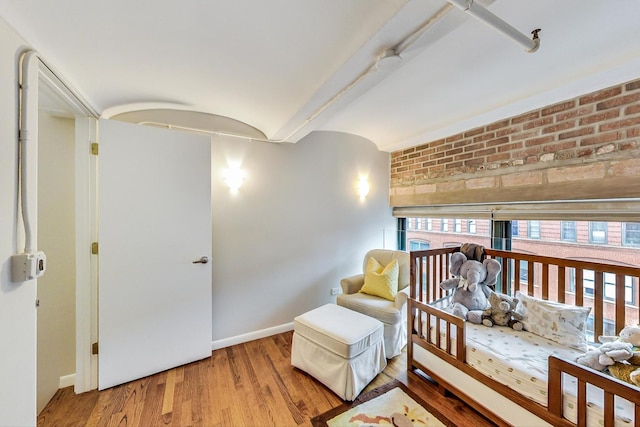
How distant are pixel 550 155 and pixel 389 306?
1822 mm

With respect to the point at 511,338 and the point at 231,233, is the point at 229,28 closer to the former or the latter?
the point at 231,233

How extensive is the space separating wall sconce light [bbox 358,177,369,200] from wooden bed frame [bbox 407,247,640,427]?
1295mm

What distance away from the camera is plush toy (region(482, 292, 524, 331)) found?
185 centimetres

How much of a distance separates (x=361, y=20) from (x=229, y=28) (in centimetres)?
64

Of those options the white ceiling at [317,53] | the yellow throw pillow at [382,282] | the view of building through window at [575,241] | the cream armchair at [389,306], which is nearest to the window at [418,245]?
the view of building through window at [575,241]

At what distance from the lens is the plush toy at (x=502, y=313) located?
1851 millimetres

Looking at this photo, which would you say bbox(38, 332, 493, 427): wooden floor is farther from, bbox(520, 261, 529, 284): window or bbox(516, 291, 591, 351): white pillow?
bbox(520, 261, 529, 284): window

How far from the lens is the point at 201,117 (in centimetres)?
233

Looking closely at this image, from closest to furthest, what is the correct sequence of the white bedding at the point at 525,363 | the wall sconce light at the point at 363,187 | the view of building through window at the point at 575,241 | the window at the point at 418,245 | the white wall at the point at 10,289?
the white wall at the point at 10,289
the white bedding at the point at 525,363
the view of building through window at the point at 575,241
the window at the point at 418,245
the wall sconce light at the point at 363,187

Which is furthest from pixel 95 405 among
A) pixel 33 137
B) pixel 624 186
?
pixel 624 186

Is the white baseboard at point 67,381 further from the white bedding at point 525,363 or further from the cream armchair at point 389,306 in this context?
the white bedding at point 525,363

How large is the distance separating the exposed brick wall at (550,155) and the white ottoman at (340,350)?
1.67m

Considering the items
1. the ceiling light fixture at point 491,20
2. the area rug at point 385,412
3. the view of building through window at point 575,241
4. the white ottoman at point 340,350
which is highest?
the ceiling light fixture at point 491,20

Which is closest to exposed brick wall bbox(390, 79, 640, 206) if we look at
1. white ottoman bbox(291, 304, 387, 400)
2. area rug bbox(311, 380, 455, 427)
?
white ottoman bbox(291, 304, 387, 400)
